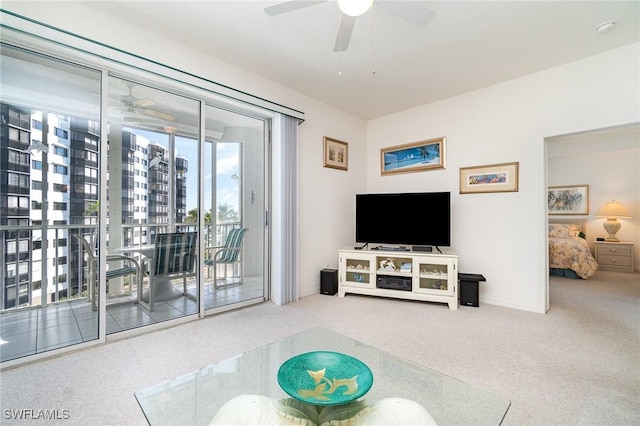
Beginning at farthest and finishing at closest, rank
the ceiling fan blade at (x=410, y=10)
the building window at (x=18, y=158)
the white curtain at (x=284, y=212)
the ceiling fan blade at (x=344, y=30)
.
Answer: the white curtain at (x=284, y=212), the building window at (x=18, y=158), the ceiling fan blade at (x=344, y=30), the ceiling fan blade at (x=410, y=10)

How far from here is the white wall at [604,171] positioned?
16.6 feet

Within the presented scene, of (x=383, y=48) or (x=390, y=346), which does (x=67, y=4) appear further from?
(x=390, y=346)

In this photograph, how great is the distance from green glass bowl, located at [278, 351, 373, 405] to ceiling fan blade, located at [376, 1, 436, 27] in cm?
210

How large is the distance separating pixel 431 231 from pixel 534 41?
212 cm

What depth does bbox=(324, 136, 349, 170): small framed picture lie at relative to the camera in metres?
3.94

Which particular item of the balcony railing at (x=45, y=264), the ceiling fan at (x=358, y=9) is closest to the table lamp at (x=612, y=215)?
the ceiling fan at (x=358, y=9)

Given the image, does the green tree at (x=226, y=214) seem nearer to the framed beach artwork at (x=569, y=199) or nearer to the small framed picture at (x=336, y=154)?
the small framed picture at (x=336, y=154)

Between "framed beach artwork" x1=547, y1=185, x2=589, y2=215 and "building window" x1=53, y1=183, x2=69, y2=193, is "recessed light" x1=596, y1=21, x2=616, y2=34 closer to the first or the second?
"framed beach artwork" x1=547, y1=185, x2=589, y2=215

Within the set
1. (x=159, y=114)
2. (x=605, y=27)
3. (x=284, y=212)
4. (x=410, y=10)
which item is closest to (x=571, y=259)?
(x=605, y=27)

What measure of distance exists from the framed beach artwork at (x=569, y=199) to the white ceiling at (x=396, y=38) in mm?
4071

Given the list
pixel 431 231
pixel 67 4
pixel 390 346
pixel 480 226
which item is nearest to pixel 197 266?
pixel 390 346

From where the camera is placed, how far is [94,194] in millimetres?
2318

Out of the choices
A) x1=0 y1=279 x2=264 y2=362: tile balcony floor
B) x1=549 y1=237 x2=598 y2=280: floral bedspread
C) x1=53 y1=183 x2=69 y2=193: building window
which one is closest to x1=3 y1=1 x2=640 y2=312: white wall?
x1=53 y1=183 x2=69 y2=193: building window

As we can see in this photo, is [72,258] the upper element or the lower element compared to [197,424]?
upper
